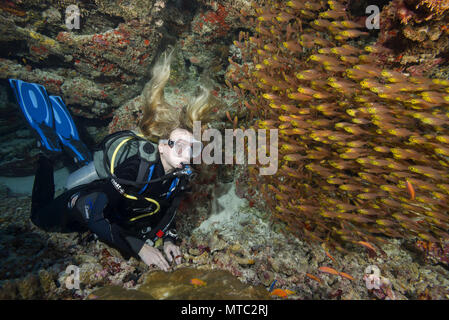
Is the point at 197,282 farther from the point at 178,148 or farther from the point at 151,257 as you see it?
the point at 178,148

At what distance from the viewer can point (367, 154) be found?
3430 millimetres

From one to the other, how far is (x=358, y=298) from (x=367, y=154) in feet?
→ 6.71

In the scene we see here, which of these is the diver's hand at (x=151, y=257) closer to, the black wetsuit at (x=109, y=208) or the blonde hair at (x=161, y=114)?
the black wetsuit at (x=109, y=208)

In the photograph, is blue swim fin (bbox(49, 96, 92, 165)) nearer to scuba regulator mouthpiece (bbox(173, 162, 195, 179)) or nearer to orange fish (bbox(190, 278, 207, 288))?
scuba regulator mouthpiece (bbox(173, 162, 195, 179))

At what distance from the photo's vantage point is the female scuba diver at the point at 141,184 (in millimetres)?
2885

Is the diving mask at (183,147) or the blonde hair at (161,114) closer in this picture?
the diving mask at (183,147)

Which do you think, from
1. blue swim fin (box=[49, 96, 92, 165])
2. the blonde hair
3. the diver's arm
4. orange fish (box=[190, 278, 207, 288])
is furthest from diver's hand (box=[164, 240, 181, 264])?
blue swim fin (box=[49, 96, 92, 165])

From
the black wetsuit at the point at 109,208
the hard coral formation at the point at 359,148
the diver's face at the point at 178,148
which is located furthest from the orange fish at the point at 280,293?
the diver's face at the point at 178,148

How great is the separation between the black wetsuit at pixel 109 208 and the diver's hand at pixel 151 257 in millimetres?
82

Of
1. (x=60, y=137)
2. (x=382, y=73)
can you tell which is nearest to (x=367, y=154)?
(x=382, y=73)

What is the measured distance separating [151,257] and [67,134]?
14.7ft

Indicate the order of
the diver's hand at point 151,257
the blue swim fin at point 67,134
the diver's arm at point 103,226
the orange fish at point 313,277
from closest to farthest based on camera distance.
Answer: the diver's arm at point 103,226 → the diver's hand at point 151,257 → the orange fish at point 313,277 → the blue swim fin at point 67,134

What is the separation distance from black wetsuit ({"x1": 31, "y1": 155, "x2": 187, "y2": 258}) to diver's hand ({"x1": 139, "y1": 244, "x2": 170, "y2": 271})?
82 millimetres

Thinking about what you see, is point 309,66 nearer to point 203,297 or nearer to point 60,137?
point 203,297
